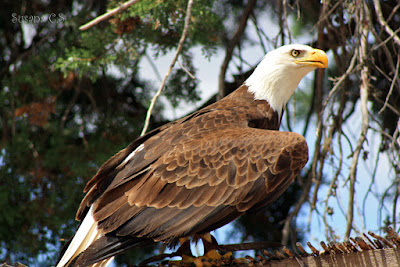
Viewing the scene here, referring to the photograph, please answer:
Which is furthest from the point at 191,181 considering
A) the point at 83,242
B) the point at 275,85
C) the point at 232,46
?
the point at 232,46

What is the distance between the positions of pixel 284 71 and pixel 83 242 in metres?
1.75

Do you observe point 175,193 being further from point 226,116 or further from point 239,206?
point 226,116

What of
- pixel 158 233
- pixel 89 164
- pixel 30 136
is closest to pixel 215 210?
pixel 158 233

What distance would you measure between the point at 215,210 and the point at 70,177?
2792 millimetres

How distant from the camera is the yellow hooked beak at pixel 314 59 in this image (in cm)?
345

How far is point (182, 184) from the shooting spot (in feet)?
9.15

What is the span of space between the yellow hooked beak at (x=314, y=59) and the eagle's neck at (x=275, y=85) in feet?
0.37

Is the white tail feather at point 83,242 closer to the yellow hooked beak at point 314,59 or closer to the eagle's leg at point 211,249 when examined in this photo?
the eagle's leg at point 211,249

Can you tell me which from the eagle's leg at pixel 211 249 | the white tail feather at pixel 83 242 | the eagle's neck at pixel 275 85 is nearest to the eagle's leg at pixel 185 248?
the eagle's leg at pixel 211 249

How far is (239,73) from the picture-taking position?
526 centimetres

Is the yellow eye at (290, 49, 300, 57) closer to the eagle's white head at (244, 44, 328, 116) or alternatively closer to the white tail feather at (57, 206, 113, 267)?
the eagle's white head at (244, 44, 328, 116)

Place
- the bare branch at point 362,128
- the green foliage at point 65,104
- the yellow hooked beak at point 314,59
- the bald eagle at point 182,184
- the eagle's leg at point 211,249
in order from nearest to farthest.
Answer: the bald eagle at point 182,184 → the eagle's leg at point 211,249 → the yellow hooked beak at point 314,59 → the bare branch at point 362,128 → the green foliage at point 65,104

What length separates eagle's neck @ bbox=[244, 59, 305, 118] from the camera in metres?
3.51

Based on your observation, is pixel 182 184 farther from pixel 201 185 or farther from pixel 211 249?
pixel 211 249
